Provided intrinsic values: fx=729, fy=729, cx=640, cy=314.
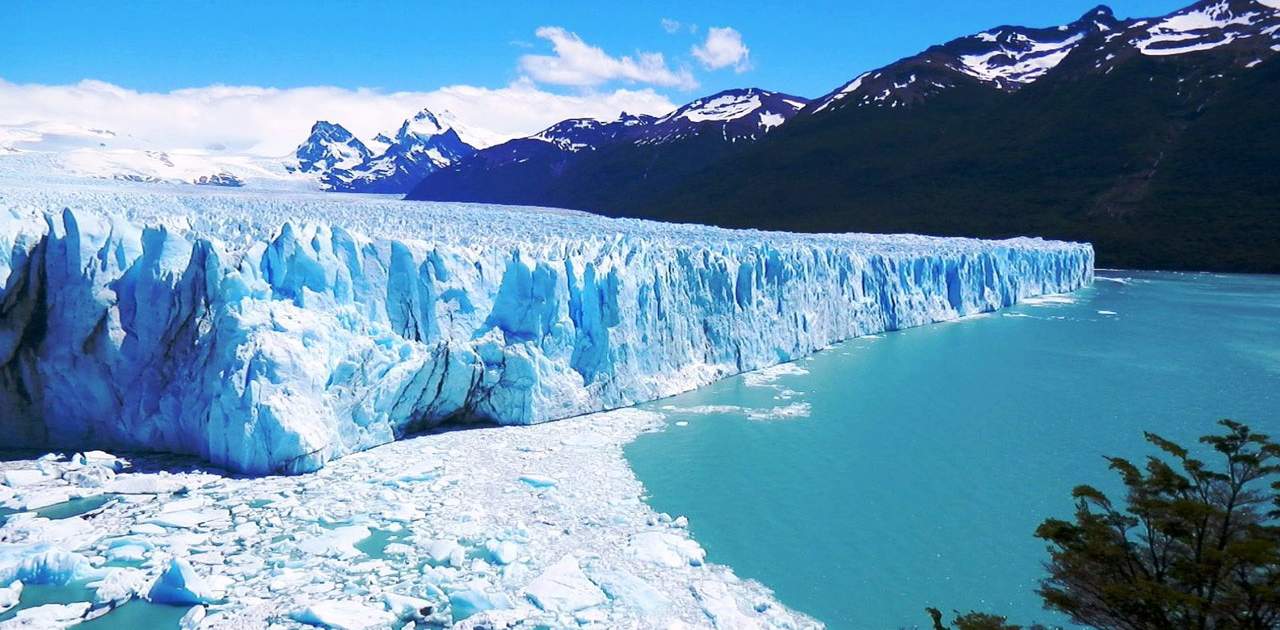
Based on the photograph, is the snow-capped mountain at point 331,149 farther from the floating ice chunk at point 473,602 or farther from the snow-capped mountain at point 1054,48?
the floating ice chunk at point 473,602

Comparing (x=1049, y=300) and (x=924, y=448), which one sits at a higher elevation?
(x=1049, y=300)

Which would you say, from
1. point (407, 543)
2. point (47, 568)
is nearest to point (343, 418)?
point (407, 543)

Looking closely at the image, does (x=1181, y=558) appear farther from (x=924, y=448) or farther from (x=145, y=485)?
(x=145, y=485)

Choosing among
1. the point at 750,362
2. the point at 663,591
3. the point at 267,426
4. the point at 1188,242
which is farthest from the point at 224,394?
the point at 1188,242

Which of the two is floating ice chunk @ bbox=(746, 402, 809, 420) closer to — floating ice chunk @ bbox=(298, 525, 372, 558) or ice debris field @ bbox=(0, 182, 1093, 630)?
ice debris field @ bbox=(0, 182, 1093, 630)

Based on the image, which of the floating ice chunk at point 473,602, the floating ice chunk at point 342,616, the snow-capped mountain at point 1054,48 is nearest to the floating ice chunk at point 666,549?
the floating ice chunk at point 473,602

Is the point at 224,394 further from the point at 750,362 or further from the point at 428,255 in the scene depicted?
the point at 750,362
